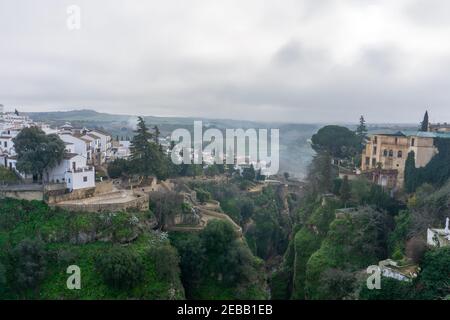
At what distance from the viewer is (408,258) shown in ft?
68.3

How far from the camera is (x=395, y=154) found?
32594 millimetres

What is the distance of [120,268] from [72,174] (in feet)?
27.5

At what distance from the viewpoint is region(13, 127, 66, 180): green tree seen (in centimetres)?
2533

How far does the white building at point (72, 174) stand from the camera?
997 inches

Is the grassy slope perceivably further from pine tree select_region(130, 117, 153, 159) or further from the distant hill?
the distant hill

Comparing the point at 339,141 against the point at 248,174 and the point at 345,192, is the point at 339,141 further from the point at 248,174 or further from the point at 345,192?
the point at 248,174

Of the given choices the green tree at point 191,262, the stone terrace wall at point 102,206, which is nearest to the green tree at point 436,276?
the green tree at point 191,262

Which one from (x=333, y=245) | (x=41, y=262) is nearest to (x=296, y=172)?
(x=333, y=245)

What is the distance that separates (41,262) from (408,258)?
61.6 feet

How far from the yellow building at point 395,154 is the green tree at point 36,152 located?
23.6 metres

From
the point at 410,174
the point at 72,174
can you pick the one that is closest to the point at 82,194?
the point at 72,174

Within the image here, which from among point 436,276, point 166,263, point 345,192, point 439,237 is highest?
point 345,192

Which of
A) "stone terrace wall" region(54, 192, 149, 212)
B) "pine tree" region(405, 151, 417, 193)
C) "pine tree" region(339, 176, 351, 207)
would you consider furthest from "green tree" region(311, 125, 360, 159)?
"stone terrace wall" region(54, 192, 149, 212)
